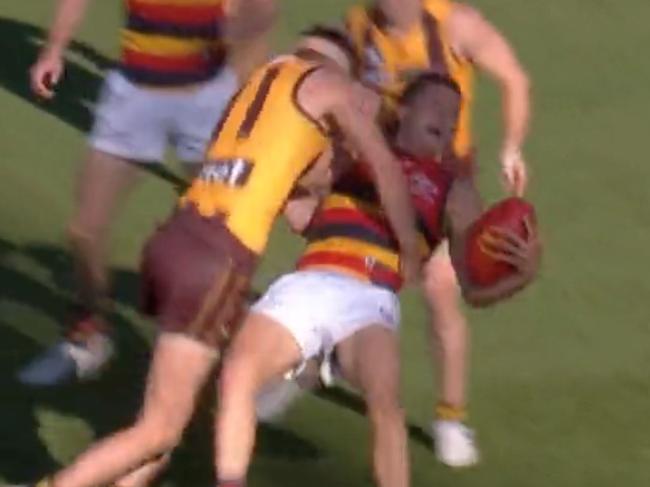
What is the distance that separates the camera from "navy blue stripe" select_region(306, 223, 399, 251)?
551cm

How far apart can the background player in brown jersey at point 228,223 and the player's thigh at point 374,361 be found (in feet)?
0.70

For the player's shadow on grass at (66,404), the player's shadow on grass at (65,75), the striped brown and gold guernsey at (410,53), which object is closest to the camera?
the striped brown and gold guernsey at (410,53)

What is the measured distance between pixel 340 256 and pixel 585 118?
4516 millimetres

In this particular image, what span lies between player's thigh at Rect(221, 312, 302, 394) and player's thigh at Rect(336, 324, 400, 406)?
16 centimetres

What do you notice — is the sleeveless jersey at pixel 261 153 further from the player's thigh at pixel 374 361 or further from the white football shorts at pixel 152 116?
the white football shorts at pixel 152 116

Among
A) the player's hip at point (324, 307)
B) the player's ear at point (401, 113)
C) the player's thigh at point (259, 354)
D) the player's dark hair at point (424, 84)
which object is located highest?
the player's dark hair at point (424, 84)

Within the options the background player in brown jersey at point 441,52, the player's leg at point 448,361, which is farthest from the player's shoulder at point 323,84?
the player's leg at point 448,361

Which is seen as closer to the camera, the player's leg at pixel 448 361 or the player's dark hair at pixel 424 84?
the player's dark hair at pixel 424 84

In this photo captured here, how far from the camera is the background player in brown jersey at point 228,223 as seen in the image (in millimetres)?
5172

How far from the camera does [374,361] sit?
5324mm

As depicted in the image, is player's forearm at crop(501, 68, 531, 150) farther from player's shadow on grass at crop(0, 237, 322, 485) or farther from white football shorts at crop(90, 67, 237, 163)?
player's shadow on grass at crop(0, 237, 322, 485)

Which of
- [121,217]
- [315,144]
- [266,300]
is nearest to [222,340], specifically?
[266,300]

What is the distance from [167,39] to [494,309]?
73.2 inches

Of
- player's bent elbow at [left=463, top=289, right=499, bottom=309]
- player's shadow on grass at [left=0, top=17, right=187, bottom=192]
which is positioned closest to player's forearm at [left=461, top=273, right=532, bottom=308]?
player's bent elbow at [left=463, top=289, right=499, bottom=309]
